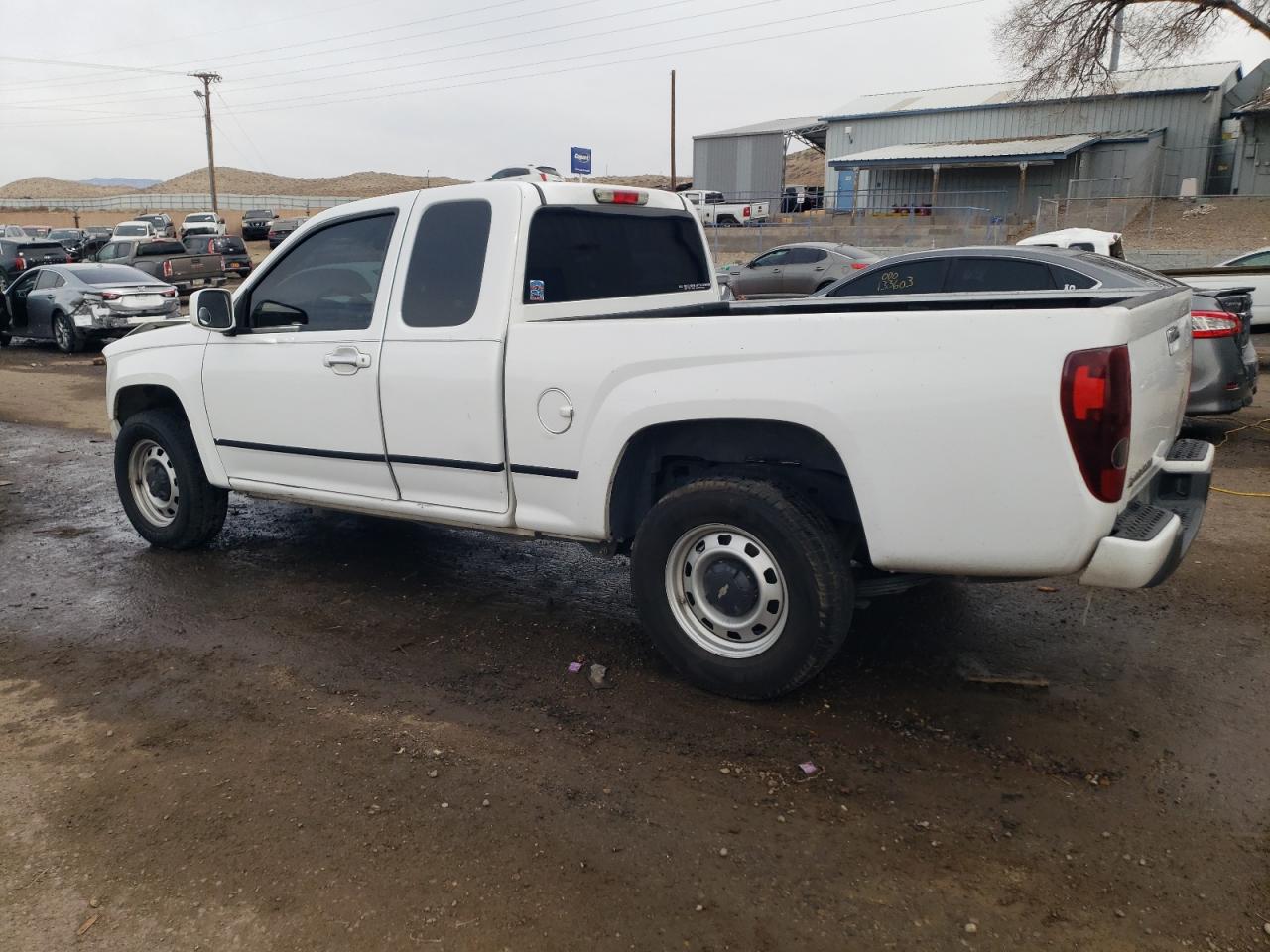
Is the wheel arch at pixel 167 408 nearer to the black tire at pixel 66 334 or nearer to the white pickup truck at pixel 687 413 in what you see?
the white pickup truck at pixel 687 413

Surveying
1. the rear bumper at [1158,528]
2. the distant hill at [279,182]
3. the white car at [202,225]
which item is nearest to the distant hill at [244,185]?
the distant hill at [279,182]

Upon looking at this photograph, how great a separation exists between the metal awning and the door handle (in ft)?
119

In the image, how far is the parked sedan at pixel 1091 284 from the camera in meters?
8.23

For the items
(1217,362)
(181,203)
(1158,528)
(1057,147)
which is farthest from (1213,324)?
(181,203)

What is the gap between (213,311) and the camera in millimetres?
5254

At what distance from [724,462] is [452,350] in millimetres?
1295

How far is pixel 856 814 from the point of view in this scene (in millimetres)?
3182

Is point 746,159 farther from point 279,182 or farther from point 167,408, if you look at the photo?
point 279,182

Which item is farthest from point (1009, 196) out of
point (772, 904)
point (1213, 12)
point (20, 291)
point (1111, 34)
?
point (772, 904)

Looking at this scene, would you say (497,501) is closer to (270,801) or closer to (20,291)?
(270,801)

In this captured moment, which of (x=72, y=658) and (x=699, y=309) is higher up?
(x=699, y=309)

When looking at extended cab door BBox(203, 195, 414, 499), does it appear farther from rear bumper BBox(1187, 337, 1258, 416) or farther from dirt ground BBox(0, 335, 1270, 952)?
rear bumper BBox(1187, 337, 1258, 416)

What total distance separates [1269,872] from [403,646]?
133 inches

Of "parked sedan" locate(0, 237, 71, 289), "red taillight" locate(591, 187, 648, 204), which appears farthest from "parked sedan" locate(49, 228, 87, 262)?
"red taillight" locate(591, 187, 648, 204)
